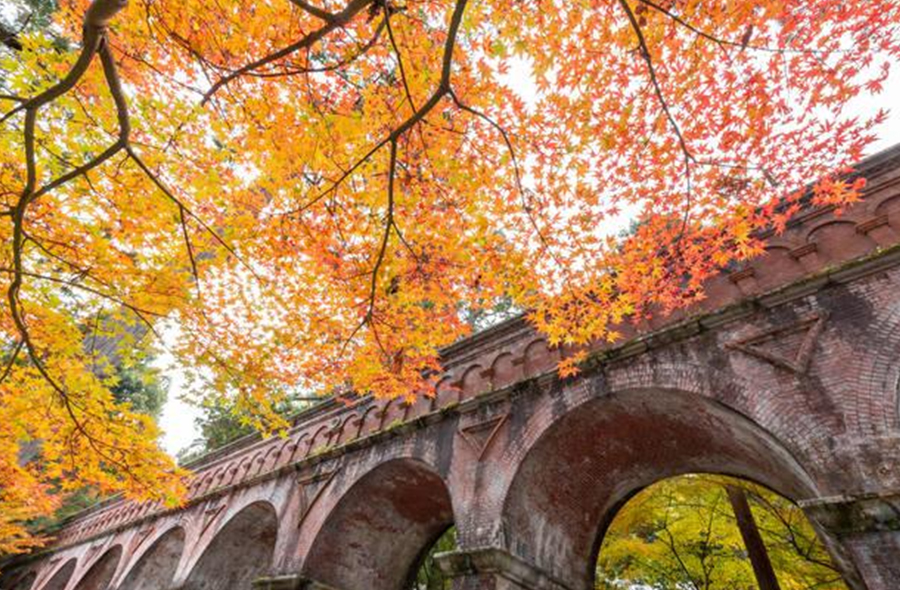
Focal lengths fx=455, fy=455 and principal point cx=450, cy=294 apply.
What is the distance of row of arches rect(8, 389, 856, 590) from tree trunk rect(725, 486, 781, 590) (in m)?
1.86

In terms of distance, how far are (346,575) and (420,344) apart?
4857mm

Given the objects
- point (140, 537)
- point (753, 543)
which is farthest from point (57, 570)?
point (753, 543)

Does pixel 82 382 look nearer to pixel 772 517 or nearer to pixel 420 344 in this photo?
pixel 420 344

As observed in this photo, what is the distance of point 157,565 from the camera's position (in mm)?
12523

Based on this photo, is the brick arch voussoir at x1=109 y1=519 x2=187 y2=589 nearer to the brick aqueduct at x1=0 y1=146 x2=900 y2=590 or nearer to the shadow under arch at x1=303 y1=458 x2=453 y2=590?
the brick aqueduct at x1=0 y1=146 x2=900 y2=590

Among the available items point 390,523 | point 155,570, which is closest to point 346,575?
point 390,523

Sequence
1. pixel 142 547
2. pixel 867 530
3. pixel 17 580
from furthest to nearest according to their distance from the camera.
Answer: pixel 17 580, pixel 142 547, pixel 867 530

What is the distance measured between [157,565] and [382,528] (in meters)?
8.37

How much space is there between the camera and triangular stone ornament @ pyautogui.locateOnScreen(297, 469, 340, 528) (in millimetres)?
8656

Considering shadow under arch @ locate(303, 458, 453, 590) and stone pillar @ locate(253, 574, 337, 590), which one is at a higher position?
shadow under arch @ locate(303, 458, 453, 590)

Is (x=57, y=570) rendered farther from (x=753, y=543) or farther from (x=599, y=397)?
(x=753, y=543)

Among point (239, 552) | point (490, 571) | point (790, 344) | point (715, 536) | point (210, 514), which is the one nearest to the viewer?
point (790, 344)

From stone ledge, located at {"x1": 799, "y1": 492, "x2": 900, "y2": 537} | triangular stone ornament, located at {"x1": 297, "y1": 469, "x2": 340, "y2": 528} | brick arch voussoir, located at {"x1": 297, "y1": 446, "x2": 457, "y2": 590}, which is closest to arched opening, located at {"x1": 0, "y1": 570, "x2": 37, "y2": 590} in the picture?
triangular stone ornament, located at {"x1": 297, "y1": 469, "x2": 340, "y2": 528}

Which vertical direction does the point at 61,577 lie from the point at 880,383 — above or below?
below
